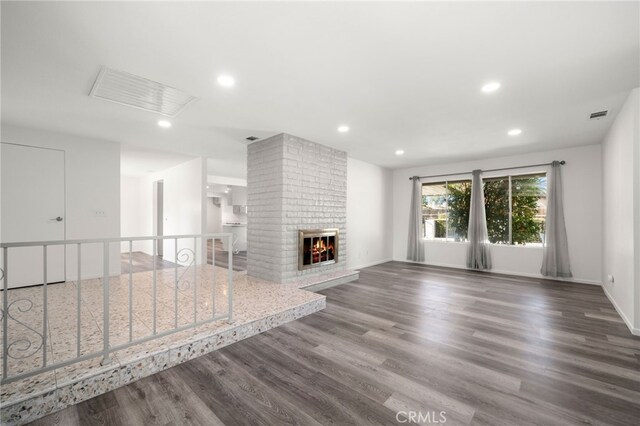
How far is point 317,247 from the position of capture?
485 centimetres

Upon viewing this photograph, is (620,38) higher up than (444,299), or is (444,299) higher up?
(620,38)

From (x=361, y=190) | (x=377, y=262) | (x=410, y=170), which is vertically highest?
(x=410, y=170)

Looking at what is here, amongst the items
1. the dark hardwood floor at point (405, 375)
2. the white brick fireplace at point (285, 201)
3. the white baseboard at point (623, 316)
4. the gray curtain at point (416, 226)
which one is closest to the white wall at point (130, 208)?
the white brick fireplace at point (285, 201)

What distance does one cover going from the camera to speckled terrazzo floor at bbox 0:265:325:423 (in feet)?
5.74

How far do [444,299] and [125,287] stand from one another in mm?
4776

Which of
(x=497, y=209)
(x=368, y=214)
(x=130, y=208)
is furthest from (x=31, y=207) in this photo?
(x=497, y=209)

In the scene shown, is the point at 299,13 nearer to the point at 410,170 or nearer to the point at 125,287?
the point at 125,287

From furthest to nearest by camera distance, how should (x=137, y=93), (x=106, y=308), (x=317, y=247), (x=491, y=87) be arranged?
1. (x=317, y=247)
2. (x=137, y=93)
3. (x=491, y=87)
4. (x=106, y=308)

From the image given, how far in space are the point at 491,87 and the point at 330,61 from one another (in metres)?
1.73

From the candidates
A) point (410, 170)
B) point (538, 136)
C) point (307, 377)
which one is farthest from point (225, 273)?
point (538, 136)

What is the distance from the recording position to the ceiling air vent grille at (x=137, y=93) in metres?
2.58

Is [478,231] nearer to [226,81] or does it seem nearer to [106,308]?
[226,81]

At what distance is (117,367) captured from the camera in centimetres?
193

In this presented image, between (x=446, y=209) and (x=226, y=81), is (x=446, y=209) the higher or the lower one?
the lower one
